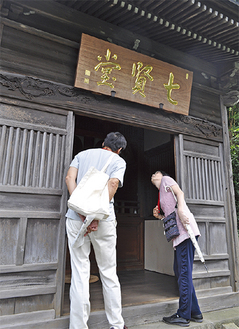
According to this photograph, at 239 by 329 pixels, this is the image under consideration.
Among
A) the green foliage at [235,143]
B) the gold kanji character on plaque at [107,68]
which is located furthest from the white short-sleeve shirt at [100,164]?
the green foliage at [235,143]

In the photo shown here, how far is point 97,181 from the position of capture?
2232mm

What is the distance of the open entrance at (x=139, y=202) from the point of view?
5.38m

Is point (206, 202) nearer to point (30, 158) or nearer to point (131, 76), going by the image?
point (131, 76)

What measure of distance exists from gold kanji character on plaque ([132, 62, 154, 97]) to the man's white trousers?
2.06 m

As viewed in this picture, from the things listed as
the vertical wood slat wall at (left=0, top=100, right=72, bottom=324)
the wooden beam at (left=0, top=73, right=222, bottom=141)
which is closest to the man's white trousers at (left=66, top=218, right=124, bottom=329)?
the vertical wood slat wall at (left=0, top=100, right=72, bottom=324)

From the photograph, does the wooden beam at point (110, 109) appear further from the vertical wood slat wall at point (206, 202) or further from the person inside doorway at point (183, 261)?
the person inside doorway at point (183, 261)

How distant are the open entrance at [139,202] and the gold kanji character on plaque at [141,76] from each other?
2.24 meters

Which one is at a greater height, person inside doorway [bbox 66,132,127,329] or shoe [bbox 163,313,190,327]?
person inside doorway [bbox 66,132,127,329]

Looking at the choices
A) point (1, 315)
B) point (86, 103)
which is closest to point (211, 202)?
point (86, 103)

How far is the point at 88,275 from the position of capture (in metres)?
2.39

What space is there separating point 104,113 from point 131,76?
0.70 m

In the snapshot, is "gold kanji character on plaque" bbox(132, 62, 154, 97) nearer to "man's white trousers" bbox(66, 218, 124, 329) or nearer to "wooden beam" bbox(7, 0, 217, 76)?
"wooden beam" bbox(7, 0, 217, 76)

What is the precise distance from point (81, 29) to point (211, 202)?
3.34 metres

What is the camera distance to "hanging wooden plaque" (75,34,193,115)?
3.22 meters
